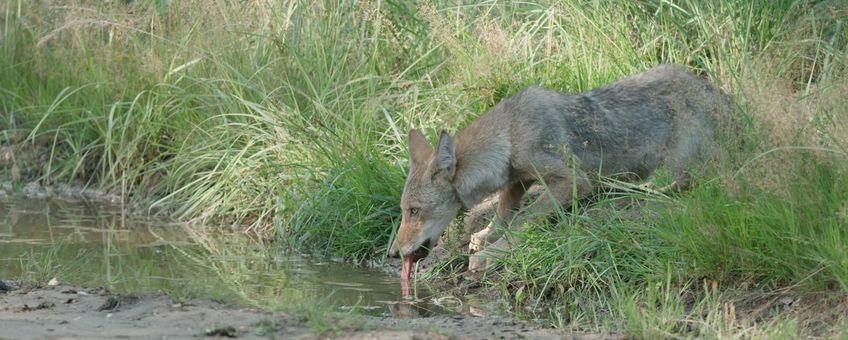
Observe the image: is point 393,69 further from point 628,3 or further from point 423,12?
point 628,3

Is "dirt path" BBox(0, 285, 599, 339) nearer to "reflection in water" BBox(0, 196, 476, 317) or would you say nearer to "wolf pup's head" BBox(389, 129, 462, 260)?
"reflection in water" BBox(0, 196, 476, 317)

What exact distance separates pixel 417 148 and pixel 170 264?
1943mm

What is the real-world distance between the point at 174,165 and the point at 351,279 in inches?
130

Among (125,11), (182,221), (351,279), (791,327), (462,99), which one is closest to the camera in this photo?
(791,327)

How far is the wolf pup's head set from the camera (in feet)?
26.3

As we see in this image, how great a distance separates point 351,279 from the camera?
8422 millimetres

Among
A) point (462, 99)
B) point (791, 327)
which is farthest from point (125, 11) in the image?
point (791, 327)

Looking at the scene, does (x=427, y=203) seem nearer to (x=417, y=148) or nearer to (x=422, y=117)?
(x=417, y=148)

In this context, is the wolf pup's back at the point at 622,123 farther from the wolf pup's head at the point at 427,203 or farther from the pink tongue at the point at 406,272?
the pink tongue at the point at 406,272

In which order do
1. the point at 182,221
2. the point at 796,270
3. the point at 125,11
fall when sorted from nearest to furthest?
1. the point at 796,270
2. the point at 182,221
3. the point at 125,11

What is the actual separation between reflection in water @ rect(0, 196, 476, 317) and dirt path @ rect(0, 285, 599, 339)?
0.80 ft

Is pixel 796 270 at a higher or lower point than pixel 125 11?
lower

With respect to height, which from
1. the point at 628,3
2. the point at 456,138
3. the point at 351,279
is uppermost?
the point at 628,3

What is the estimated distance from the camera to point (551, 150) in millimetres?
8250
